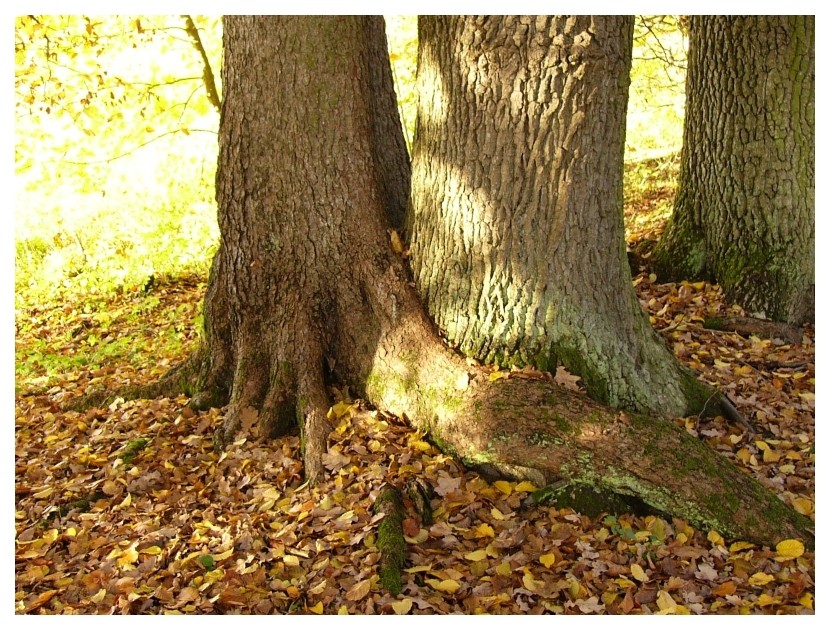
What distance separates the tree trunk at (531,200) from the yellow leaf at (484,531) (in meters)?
0.98

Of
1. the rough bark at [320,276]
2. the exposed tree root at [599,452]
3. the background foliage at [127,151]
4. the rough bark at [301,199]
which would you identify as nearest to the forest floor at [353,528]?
the exposed tree root at [599,452]

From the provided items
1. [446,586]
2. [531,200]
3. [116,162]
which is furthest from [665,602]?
[116,162]

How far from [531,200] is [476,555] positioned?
1889 mm

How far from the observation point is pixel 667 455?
12.4 feet

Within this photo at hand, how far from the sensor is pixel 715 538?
3.64m

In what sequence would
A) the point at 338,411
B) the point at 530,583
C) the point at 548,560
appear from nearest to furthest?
the point at 530,583, the point at 548,560, the point at 338,411

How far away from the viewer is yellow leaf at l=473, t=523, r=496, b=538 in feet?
12.1

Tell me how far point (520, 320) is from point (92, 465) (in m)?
2.99

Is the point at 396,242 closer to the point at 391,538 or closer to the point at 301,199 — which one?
the point at 301,199

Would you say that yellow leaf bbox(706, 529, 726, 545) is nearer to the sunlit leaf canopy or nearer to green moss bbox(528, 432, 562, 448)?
green moss bbox(528, 432, 562, 448)

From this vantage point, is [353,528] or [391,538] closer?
[391,538]

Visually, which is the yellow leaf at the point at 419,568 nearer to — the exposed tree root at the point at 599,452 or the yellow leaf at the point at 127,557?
the exposed tree root at the point at 599,452

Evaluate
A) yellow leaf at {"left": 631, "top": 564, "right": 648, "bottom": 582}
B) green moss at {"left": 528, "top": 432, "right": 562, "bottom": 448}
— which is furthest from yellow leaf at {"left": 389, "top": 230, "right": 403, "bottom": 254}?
yellow leaf at {"left": 631, "top": 564, "right": 648, "bottom": 582}

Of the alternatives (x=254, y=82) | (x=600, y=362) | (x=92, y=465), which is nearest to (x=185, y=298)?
(x=92, y=465)
